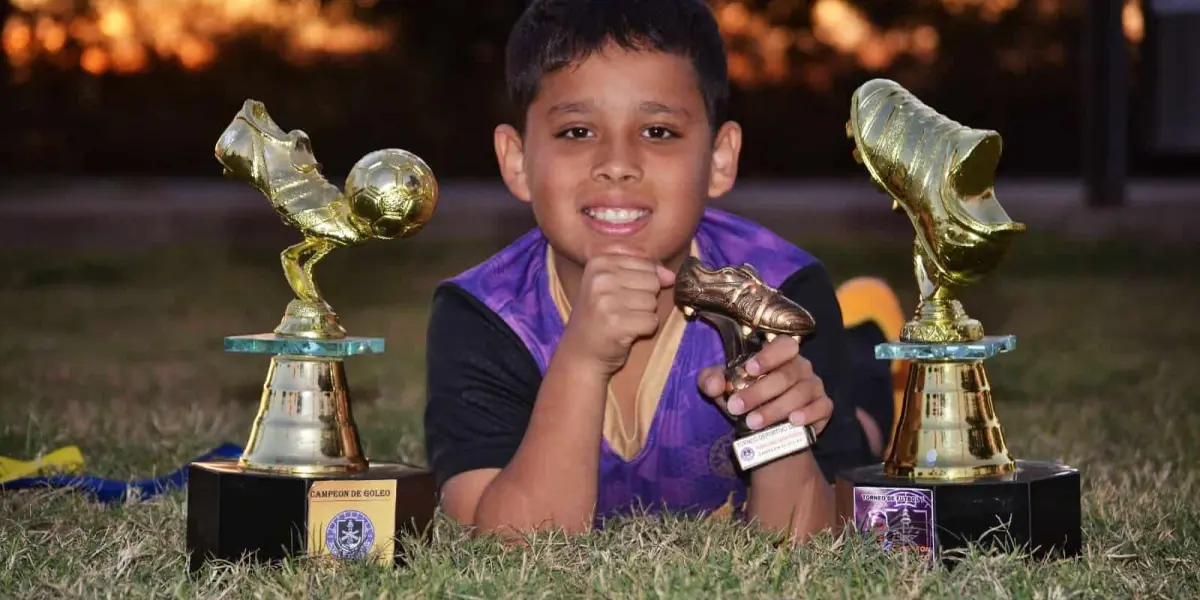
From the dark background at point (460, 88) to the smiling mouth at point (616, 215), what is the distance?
10.6 m

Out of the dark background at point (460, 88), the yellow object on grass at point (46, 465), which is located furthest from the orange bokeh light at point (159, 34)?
the yellow object on grass at point (46, 465)

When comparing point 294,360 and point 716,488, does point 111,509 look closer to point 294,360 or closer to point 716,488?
point 294,360

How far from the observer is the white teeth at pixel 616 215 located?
2600 mm

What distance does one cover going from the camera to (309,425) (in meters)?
2.17

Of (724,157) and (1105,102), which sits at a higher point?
(1105,102)

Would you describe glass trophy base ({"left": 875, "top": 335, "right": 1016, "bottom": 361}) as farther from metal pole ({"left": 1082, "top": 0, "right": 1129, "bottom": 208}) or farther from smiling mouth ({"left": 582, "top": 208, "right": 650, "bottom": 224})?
metal pole ({"left": 1082, "top": 0, "right": 1129, "bottom": 208})

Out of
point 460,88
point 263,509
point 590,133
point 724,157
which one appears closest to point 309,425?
point 263,509

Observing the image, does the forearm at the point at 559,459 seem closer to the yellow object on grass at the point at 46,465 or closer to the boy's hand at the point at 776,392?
the boy's hand at the point at 776,392

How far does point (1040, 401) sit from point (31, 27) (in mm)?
9985

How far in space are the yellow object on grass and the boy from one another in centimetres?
→ 79

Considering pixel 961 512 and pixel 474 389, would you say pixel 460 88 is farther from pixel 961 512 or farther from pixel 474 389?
pixel 961 512

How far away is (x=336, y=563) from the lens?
2.16 meters

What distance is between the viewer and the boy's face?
2.59 m

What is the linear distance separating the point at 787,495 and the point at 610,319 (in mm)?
403
